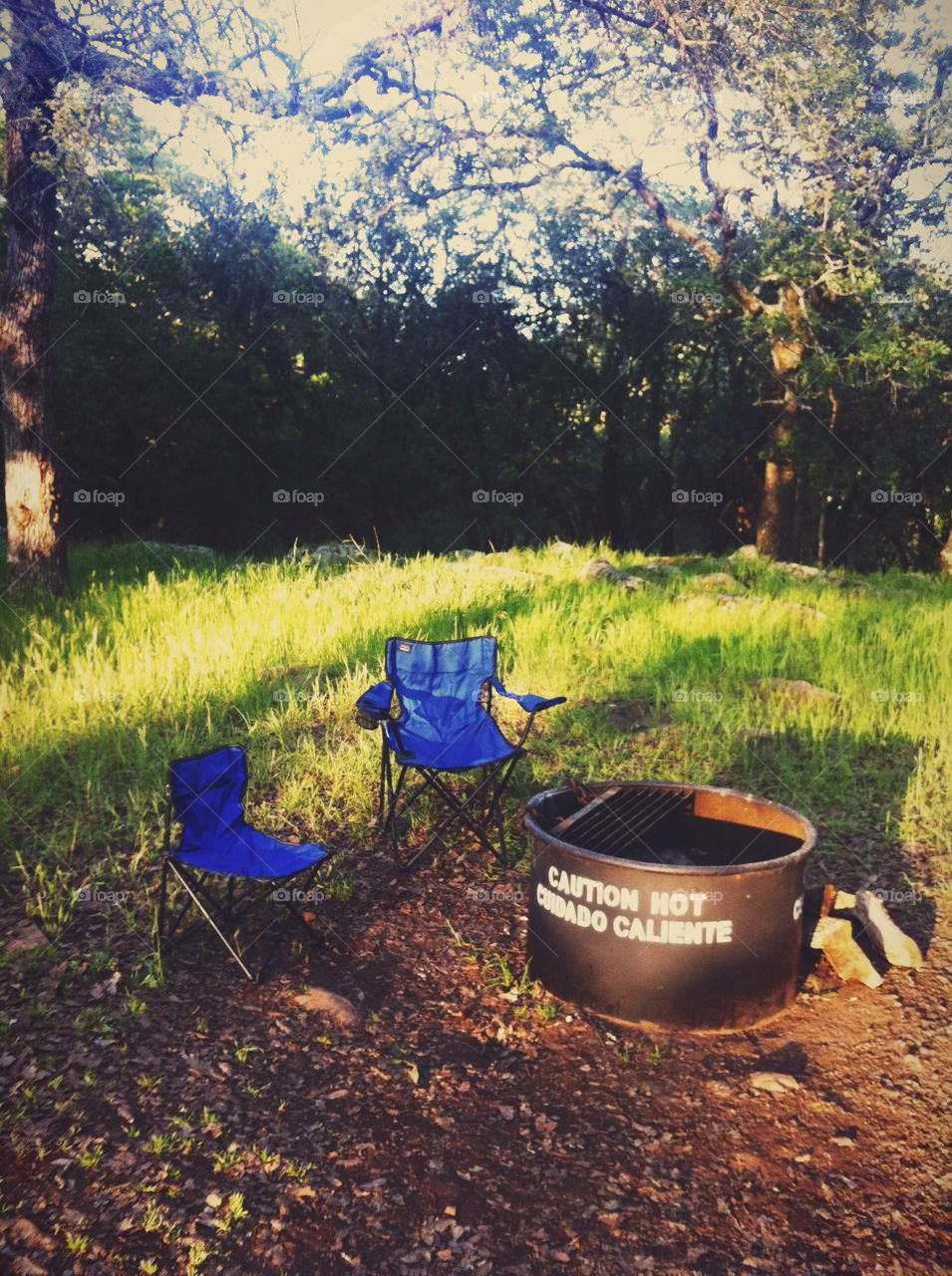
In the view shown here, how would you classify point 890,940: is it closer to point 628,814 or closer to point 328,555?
point 628,814

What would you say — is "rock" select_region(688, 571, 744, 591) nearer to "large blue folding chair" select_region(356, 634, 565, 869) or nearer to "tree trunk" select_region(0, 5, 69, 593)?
"large blue folding chair" select_region(356, 634, 565, 869)

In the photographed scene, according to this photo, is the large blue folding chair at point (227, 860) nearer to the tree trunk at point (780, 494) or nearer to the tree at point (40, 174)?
the tree at point (40, 174)

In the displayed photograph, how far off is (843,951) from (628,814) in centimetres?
81

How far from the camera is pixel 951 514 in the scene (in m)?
13.9

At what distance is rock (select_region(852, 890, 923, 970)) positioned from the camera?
2.99 m

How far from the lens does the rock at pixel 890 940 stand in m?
2.99

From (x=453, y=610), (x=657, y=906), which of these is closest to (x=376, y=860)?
(x=657, y=906)

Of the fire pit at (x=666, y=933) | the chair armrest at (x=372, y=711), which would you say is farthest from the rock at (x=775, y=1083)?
the chair armrest at (x=372, y=711)

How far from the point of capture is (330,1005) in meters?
2.80

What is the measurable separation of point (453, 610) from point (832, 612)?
3124 millimetres

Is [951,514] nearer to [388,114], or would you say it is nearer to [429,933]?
[388,114]

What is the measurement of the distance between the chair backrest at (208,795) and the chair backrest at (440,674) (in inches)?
41.5

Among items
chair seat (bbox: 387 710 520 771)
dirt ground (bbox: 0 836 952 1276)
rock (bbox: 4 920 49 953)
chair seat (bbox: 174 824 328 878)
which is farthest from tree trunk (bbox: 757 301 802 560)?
rock (bbox: 4 920 49 953)

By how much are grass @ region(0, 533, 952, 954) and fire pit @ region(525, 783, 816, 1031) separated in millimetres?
1108
